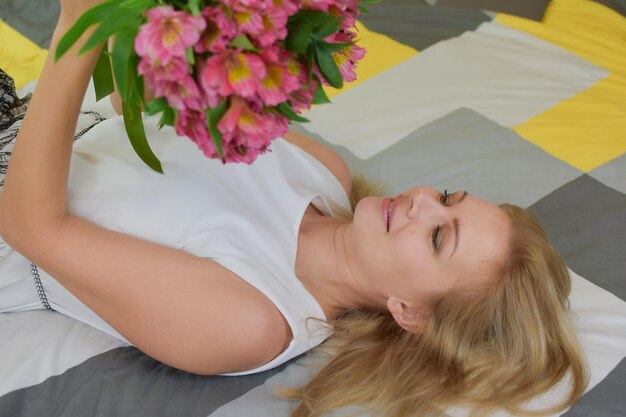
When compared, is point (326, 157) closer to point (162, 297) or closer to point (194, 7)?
point (162, 297)

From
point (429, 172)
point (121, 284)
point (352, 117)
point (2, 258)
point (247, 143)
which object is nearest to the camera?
point (247, 143)

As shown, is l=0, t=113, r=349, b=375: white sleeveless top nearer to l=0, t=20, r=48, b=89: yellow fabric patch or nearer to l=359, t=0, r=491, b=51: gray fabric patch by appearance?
l=0, t=20, r=48, b=89: yellow fabric patch

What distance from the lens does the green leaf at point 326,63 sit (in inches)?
39.7

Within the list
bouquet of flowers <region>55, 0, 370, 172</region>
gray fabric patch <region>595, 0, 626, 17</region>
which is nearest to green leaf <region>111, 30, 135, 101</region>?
bouquet of flowers <region>55, 0, 370, 172</region>

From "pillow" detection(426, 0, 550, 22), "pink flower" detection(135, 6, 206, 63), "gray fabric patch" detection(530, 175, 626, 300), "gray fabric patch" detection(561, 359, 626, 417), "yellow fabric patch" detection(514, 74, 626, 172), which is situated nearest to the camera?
"pink flower" detection(135, 6, 206, 63)

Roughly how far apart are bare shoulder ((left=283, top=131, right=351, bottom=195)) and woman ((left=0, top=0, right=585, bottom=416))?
19cm

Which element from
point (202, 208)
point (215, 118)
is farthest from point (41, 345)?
point (215, 118)

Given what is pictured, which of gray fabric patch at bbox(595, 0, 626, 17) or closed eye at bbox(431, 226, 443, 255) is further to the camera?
gray fabric patch at bbox(595, 0, 626, 17)

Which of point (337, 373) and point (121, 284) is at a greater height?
point (121, 284)

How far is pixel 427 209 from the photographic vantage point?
4.79ft

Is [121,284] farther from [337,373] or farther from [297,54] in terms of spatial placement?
[297,54]

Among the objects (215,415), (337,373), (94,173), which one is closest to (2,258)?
(94,173)

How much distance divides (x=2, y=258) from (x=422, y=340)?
798mm

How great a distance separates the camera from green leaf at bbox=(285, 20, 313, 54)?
0.95 m
